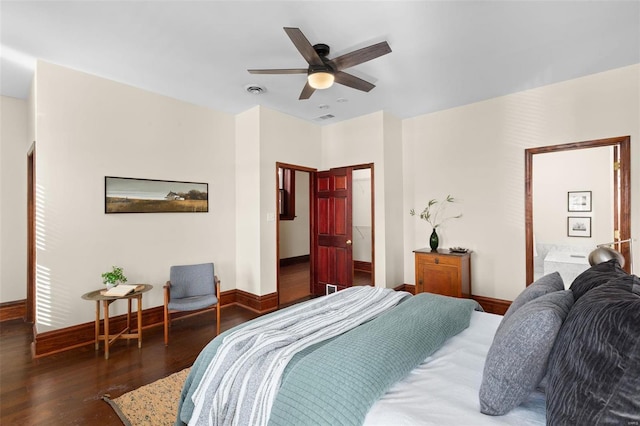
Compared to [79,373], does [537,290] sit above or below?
above

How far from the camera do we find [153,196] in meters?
3.81

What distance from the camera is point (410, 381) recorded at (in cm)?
140

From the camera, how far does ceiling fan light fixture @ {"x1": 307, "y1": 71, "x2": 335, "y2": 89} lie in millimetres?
2554

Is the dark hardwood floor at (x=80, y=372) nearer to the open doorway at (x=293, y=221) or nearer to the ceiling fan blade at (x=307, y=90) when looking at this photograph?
the ceiling fan blade at (x=307, y=90)

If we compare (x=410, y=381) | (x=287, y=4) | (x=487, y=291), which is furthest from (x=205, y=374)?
(x=487, y=291)

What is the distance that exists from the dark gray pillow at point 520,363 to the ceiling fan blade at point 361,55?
6.61 ft

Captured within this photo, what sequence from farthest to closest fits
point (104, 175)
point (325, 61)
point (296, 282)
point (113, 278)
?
point (296, 282) → point (104, 175) → point (113, 278) → point (325, 61)

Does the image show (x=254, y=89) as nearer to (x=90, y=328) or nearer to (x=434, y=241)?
(x=434, y=241)

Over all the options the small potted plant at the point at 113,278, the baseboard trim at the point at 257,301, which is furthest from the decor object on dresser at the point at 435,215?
the small potted plant at the point at 113,278

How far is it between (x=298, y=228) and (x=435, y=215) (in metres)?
4.39

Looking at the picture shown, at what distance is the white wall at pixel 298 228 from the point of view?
7.98 m

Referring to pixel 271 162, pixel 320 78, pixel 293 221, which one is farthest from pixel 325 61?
pixel 293 221

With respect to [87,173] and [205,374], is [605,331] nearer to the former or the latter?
[205,374]

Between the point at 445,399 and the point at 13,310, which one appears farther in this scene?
the point at 13,310
